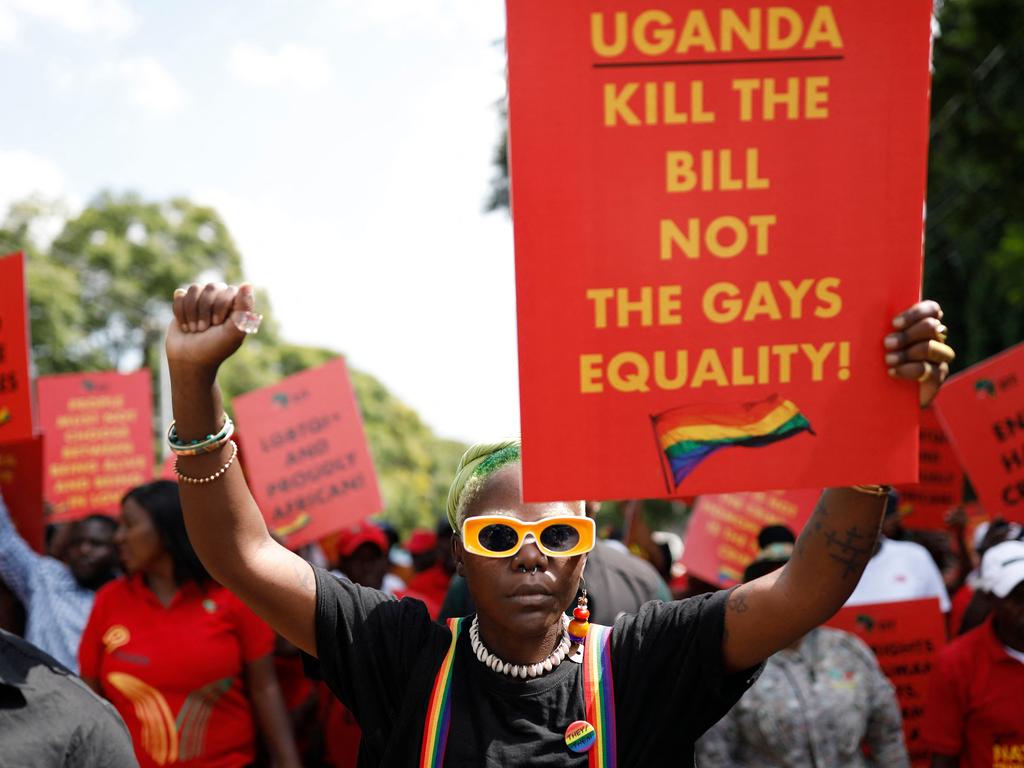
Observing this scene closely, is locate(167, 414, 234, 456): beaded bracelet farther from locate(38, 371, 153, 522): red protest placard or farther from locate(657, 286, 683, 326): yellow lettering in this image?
locate(38, 371, 153, 522): red protest placard

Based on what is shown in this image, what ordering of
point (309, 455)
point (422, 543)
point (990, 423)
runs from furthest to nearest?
1. point (422, 543)
2. point (309, 455)
3. point (990, 423)

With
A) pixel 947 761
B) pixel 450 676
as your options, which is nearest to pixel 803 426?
pixel 450 676

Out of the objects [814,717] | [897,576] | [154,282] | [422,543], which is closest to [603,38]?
[814,717]

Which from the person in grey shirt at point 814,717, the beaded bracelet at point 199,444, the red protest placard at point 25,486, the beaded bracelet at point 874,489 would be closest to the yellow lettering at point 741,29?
the beaded bracelet at point 874,489

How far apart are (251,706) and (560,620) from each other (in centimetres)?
221

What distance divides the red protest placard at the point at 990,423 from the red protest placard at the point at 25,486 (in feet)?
12.9

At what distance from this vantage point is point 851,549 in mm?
2023

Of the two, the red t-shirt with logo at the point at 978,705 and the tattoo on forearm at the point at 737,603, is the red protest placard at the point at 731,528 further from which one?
the tattoo on forearm at the point at 737,603

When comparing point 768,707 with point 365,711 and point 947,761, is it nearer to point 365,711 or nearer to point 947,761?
point 947,761

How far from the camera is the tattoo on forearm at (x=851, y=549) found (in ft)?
6.64

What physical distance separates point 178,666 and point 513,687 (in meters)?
2.08

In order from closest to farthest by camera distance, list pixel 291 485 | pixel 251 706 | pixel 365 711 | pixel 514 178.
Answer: pixel 514 178, pixel 365 711, pixel 251 706, pixel 291 485

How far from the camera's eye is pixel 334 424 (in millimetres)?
6672

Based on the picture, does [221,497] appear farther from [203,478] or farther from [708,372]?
[708,372]
